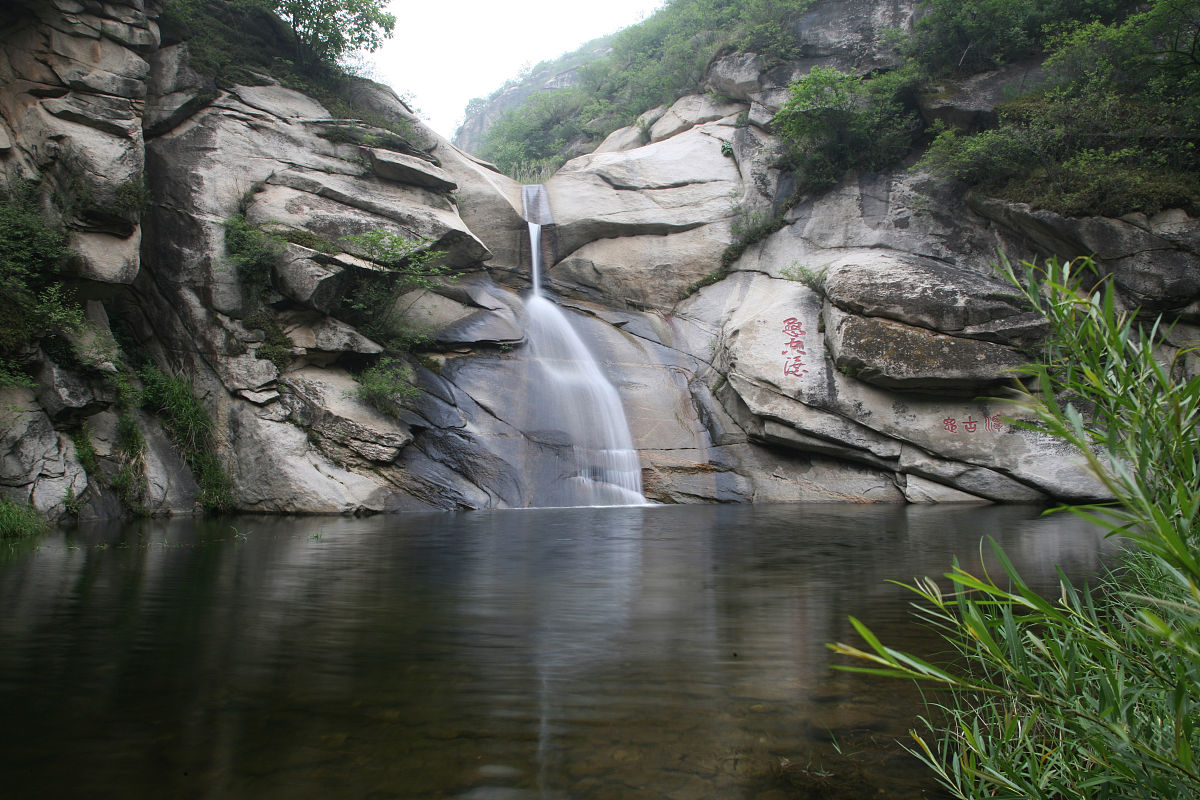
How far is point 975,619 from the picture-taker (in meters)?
1.14

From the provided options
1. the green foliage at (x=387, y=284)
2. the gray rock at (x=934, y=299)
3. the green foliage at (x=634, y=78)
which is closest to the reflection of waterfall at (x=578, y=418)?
the green foliage at (x=387, y=284)

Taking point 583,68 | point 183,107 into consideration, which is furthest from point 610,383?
point 583,68

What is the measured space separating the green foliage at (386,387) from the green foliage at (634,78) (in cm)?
1371

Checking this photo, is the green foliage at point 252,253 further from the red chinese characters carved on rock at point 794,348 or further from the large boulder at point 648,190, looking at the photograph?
the red chinese characters carved on rock at point 794,348

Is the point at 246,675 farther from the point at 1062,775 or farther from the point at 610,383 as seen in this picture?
the point at 610,383

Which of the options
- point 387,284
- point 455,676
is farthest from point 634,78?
point 455,676

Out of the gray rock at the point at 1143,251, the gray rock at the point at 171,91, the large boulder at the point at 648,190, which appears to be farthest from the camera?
the large boulder at the point at 648,190

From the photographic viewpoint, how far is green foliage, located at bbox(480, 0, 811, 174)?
76.1ft

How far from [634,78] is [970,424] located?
61.1ft

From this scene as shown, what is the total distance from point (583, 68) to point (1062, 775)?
102 ft

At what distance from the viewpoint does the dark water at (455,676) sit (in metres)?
2.34

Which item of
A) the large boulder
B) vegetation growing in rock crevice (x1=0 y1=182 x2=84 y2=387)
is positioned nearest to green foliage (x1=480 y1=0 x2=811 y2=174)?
the large boulder

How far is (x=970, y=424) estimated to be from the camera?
13.8 meters

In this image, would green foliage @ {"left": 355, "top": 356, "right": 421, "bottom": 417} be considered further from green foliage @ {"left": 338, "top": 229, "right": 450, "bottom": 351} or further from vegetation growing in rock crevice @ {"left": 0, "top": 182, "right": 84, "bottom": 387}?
vegetation growing in rock crevice @ {"left": 0, "top": 182, "right": 84, "bottom": 387}
